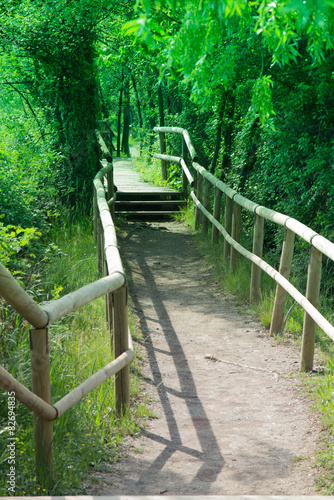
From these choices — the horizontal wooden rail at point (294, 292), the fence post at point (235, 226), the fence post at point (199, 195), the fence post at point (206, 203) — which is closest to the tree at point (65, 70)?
the fence post at point (199, 195)

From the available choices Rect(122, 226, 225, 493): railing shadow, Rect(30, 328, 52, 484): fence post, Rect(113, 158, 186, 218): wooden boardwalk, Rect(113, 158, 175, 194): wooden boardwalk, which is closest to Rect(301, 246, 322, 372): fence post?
Rect(122, 226, 225, 493): railing shadow

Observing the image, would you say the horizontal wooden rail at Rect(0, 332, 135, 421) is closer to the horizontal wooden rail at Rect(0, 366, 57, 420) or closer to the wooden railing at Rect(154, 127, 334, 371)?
the horizontal wooden rail at Rect(0, 366, 57, 420)

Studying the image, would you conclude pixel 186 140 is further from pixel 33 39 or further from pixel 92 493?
pixel 92 493

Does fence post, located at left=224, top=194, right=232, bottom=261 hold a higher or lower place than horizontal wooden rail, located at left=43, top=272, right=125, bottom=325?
lower

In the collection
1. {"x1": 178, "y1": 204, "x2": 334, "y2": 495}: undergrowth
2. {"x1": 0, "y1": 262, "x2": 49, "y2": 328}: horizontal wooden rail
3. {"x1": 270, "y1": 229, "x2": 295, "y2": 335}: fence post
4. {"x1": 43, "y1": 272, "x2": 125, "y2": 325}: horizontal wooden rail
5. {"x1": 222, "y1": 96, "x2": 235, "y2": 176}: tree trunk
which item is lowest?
{"x1": 178, "y1": 204, "x2": 334, "y2": 495}: undergrowth

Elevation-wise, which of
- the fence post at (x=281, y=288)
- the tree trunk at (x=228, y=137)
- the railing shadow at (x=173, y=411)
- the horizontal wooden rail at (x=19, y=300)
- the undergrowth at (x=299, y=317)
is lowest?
the railing shadow at (x=173, y=411)

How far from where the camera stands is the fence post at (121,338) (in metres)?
3.65

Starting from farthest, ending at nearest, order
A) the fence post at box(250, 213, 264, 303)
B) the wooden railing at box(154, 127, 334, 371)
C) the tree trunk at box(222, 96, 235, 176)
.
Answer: the tree trunk at box(222, 96, 235, 176) < the fence post at box(250, 213, 264, 303) < the wooden railing at box(154, 127, 334, 371)

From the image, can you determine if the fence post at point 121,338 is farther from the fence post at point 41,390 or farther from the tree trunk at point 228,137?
the tree trunk at point 228,137

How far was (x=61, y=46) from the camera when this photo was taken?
8711 mm

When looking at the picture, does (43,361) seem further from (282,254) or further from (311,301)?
(282,254)

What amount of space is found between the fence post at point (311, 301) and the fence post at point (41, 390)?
232 cm

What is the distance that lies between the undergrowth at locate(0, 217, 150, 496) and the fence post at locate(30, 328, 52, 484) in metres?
0.06

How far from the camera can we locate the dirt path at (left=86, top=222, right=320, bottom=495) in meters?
3.09
